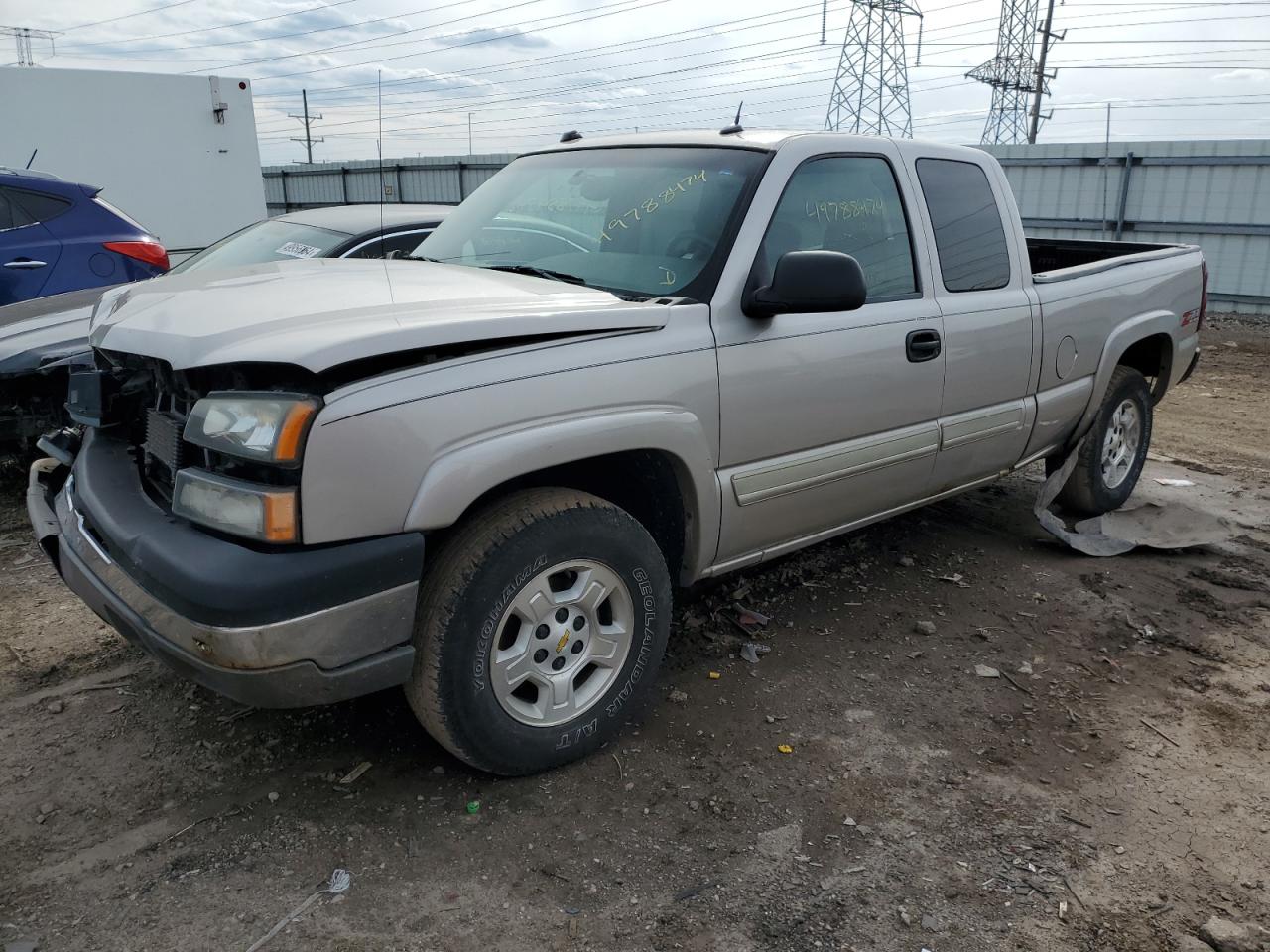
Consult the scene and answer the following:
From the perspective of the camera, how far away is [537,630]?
2.73 m

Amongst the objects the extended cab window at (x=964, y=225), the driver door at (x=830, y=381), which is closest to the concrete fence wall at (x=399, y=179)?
the extended cab window at (x=964, y=225)

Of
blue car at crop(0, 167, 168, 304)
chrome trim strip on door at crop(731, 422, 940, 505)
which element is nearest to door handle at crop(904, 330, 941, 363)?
chrome trim strip on door at crop(731, 422, 940, 505)

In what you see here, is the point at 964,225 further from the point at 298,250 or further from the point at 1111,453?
the point at 298,250

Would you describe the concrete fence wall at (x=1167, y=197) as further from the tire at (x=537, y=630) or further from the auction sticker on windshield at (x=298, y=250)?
the tire at (x=537, y=630)

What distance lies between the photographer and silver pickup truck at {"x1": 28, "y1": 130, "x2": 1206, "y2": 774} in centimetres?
229

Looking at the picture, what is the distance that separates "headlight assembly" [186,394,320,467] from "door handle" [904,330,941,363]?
2291 millimetres

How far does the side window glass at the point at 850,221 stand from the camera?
11.0 ft

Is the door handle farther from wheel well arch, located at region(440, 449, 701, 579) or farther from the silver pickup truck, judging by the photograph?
wheel well arch, located at region(440, 449, 701, 579)

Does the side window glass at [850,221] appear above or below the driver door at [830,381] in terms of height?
above

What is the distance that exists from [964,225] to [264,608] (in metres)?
3.23

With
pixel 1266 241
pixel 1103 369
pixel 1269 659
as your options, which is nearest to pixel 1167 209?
pixel 1266 241

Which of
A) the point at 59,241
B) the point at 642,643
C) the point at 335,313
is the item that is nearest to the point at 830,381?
the point at 642,643

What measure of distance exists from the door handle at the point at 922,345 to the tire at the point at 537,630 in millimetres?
1398

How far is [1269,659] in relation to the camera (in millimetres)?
3820
